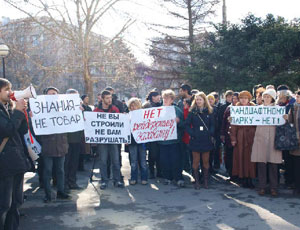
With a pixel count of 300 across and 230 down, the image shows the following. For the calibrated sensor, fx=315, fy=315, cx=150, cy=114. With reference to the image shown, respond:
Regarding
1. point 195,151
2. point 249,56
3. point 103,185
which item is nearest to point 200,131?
point 195,151

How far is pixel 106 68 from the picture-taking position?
24000mm

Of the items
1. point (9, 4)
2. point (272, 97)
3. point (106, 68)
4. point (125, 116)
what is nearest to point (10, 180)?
point (125, 116)

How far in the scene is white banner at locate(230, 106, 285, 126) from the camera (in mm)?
6109

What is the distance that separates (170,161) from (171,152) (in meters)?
0.22

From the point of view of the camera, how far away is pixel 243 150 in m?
6.70

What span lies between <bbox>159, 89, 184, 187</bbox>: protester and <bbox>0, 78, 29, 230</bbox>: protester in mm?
3678

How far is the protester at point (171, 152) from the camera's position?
7047 mm

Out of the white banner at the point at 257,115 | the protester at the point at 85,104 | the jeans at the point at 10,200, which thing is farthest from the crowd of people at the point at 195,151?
the jeans at the point at 10,200

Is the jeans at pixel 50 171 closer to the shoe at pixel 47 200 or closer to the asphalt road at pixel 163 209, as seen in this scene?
the shoe at pixel 47 200

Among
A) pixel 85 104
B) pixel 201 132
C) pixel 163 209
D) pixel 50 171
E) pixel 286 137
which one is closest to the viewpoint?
pixel 163 209

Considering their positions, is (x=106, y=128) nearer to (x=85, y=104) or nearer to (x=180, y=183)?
(x=180, y=183)

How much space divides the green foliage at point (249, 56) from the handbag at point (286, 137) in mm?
6525

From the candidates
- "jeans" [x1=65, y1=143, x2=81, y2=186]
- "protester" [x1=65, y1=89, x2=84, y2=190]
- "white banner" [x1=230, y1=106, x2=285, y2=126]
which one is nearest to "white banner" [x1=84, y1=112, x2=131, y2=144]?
"protester" [x1=65, y1=89, x2=84, y2=190]

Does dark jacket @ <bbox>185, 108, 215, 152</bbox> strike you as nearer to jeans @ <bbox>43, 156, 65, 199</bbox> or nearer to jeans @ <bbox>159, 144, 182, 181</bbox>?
jeans @ <bbox>159, 144, 182, 181</bbox>
